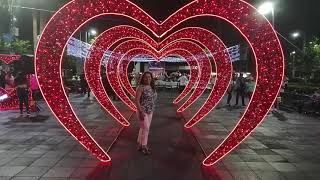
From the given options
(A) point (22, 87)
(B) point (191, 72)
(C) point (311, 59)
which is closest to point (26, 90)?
(A) point (22, 87)

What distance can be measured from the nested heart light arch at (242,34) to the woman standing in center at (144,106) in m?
1.70

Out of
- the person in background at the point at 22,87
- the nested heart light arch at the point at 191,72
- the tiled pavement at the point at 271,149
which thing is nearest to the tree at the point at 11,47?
the nested heart light arch at the point at 191,72

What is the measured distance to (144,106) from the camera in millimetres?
9664

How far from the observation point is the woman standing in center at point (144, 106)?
31.2ft

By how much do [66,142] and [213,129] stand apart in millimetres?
4687

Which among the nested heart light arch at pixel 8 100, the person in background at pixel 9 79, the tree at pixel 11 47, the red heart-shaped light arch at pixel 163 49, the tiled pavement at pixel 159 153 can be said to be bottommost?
the tiled pavement at pixel 159 153

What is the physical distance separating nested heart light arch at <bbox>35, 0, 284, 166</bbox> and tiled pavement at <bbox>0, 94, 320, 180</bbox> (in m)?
0.74

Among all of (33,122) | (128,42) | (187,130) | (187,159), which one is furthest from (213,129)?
(128,42)

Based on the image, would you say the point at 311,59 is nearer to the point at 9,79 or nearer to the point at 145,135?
the point at 9,79

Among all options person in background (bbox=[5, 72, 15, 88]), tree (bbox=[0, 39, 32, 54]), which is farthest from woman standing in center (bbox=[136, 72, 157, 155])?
tree (bbox=[0, 39, 32, 54])

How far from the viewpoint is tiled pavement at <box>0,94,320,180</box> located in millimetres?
7672

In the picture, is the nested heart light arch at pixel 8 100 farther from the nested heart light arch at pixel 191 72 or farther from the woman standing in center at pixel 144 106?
the woman standing in center at pixel 144 106

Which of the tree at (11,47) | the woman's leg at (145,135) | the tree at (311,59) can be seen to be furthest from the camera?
the tree at (11,47)

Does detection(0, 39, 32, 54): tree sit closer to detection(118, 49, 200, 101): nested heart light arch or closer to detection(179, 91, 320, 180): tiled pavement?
detection(118, 49, 200, 101): nested heart light arch
